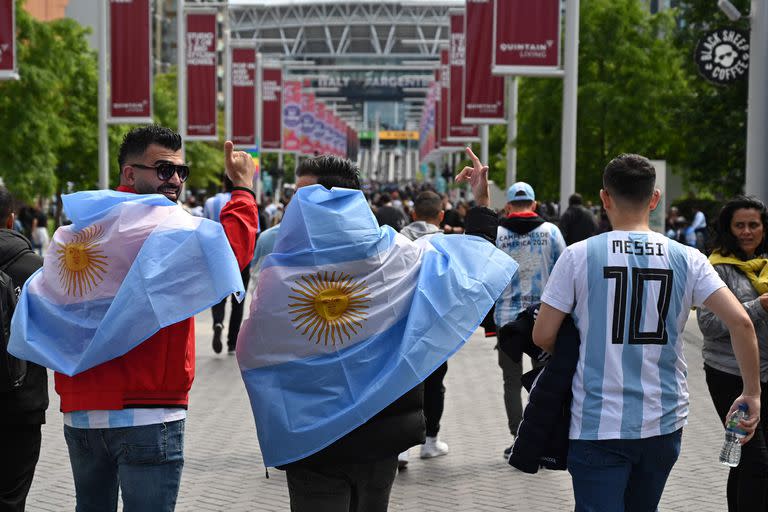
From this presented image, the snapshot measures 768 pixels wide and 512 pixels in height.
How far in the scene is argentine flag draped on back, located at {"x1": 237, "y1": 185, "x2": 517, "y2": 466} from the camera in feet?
13.8

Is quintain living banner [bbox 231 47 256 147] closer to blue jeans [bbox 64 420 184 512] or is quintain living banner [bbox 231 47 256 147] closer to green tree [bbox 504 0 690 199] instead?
green tree [bbox 504 0 690 199]

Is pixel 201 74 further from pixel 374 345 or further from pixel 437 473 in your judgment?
pixel 374 345

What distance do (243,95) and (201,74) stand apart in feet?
22.0

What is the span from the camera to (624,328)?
171 inches

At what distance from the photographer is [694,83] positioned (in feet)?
89.7

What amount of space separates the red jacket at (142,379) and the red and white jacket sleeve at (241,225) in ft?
0.91

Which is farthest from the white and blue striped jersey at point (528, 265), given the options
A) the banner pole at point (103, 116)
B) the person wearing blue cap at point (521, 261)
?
the banner pole at point (103, 116)

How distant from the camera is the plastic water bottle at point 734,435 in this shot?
4602 millimetres

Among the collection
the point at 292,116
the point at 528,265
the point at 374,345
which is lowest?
the point at 528,265

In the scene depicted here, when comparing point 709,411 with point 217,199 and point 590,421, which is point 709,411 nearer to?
point 217,199

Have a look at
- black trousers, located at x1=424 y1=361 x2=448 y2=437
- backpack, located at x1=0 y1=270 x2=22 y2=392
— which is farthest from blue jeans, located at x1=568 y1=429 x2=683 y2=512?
black trousers, located at x1=424 y1=361 x2=448 y2=437

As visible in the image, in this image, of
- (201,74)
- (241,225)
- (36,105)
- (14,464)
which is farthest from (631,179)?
(201,74)

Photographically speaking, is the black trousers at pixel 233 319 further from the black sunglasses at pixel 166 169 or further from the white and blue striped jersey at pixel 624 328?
the white and blue striped jersey at pixel 624 328

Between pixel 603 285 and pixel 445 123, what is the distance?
38.0 metres
